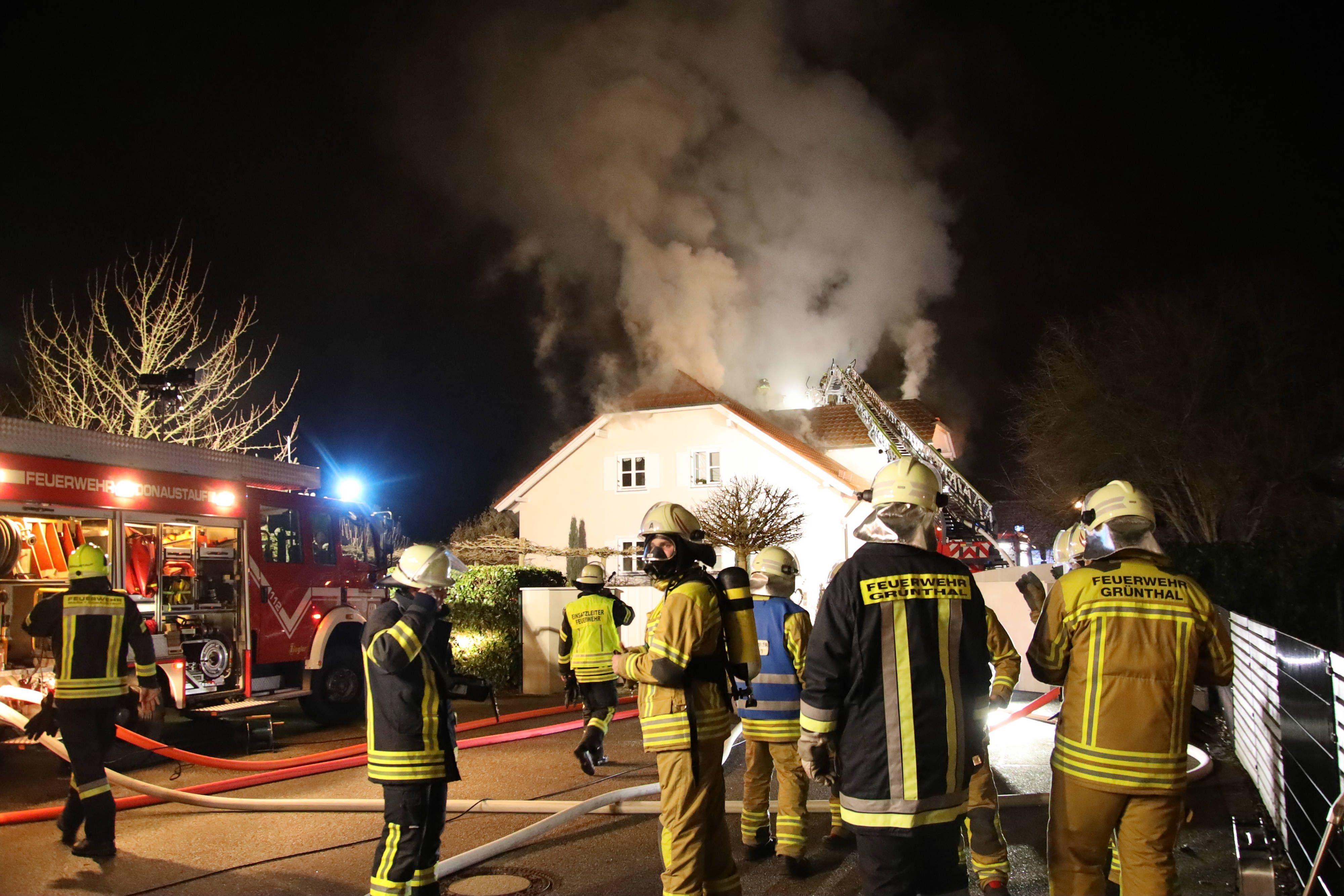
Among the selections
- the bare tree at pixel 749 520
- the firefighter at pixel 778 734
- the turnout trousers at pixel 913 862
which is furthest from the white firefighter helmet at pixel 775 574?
the bare tree at pixel 749 520

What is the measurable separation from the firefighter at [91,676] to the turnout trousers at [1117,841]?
5161 millimetres

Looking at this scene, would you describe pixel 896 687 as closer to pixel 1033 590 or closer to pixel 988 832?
pixel 988 832

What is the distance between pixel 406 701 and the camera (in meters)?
4.24

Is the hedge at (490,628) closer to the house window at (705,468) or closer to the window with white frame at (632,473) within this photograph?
the house window at (705,468)

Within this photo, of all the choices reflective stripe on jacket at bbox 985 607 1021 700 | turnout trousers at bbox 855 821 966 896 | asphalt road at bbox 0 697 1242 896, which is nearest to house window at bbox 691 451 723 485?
asphalt road at bbox 0 697 1242 896

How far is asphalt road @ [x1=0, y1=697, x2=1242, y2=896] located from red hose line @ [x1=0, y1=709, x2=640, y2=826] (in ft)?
0.22

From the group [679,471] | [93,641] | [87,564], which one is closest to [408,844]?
[93,641]

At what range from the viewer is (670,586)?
4.29 m

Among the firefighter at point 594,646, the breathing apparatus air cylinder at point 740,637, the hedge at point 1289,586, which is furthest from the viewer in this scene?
the hedge at point 1289,586

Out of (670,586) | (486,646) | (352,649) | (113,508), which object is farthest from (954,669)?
(486,646)

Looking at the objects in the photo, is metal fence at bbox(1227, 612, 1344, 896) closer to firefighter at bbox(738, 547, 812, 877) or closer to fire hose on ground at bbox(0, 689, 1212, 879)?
fire hose on ground at bbox(0, 689, 1212, 879)

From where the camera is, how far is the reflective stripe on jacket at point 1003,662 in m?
4.87

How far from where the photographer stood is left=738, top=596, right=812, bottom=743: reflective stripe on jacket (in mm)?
5426

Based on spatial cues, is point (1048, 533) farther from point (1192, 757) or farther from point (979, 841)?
point (979, 841)
